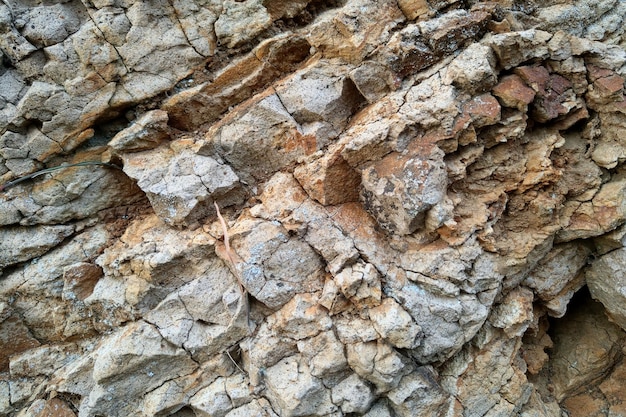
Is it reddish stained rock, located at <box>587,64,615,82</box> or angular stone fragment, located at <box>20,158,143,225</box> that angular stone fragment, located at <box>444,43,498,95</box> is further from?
angular stone fragment, located at <box>20,158,143,225</box>

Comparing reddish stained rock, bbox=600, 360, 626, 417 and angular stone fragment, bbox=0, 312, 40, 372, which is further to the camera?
reddish stained rock, bbox=600, 360, 626, 417

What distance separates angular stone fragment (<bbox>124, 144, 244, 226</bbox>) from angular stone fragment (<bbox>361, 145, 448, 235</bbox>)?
1385 millimetres

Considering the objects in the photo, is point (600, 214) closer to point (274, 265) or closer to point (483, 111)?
point (483, 111)

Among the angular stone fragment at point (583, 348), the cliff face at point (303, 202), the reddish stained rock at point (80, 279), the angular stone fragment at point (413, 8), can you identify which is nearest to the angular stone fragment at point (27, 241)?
the cliff face at point (303, 202)

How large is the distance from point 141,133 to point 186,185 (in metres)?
0.78

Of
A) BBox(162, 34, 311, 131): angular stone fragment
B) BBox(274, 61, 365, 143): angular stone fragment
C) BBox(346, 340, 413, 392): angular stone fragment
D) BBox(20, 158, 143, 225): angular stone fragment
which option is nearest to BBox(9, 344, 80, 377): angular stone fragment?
BBox(20, 158, 143, 225): angular stone fragment

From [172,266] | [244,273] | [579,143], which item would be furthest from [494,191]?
[172,266]

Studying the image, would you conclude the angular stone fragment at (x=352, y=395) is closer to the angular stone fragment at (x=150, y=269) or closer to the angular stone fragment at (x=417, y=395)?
the angular stone fragment at (x=417, y=395)

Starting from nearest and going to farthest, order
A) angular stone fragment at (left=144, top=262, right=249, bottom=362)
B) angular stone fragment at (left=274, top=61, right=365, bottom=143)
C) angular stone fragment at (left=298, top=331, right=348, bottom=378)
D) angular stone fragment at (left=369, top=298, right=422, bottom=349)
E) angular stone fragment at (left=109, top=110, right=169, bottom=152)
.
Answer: angular stone fragment at (left=369, top=298, right=422, bottom=349), angular stone fragment at (left=298, top=331, right=348, bottom=378), angular stone fragment at (left=144, top=262, right=249, bottom=362), angular stone fragment at (left=274, top=61, right=365, bottom=143), angular stone fragment at (left=109, top=110, right=169, bottom=152)

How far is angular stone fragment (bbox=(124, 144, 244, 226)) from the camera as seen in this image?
387 cm

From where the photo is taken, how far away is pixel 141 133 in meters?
4.07

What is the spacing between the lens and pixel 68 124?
4.08 m

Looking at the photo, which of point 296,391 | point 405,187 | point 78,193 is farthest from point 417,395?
point 78,193

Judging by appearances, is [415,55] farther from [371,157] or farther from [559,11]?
[559,11]
